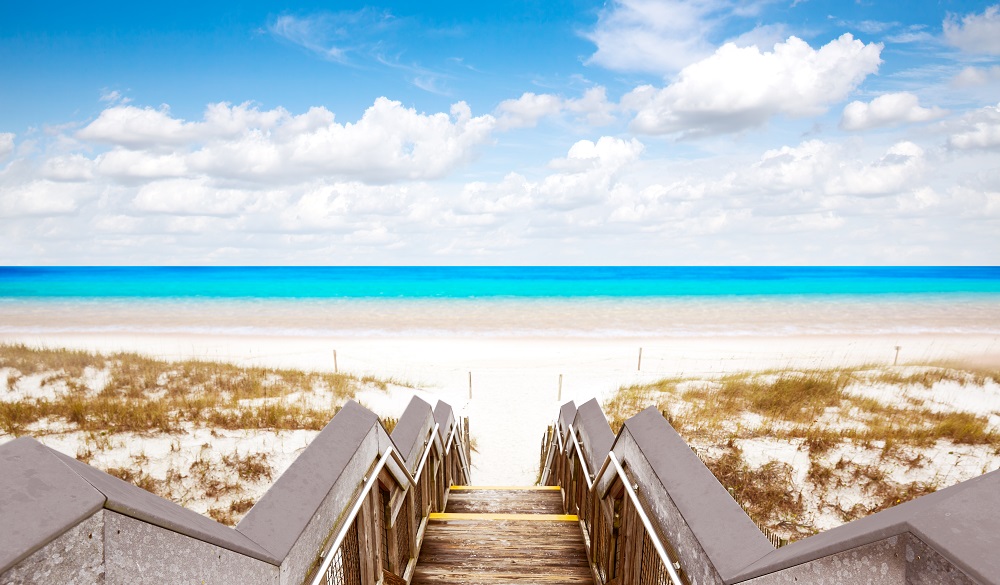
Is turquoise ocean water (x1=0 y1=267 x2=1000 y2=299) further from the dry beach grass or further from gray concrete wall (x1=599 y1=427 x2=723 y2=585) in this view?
gray concrete wall (x1=599 y1=427 x2=723 y2=585)

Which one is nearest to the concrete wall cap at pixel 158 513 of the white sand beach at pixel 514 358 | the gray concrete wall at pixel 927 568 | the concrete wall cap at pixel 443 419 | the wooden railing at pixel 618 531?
the wooden railing at pixel 618 531

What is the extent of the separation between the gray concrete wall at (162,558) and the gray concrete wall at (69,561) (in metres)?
0.03

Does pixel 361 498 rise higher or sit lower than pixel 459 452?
higher

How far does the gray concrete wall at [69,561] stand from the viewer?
3.83ft

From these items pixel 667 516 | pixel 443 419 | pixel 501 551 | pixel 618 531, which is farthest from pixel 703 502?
pixel 443 419

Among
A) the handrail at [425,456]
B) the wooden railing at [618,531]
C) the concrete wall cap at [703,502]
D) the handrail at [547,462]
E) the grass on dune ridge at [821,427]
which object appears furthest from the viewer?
the handrail at [547,462]

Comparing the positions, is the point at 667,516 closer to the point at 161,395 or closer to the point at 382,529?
the point at 382,529

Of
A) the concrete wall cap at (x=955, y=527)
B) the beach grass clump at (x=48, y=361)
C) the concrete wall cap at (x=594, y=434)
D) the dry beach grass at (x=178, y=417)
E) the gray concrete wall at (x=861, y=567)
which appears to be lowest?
the dry beach grass at (x=178, y=417)

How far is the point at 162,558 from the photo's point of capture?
62.6 inches

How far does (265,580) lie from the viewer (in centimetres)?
211

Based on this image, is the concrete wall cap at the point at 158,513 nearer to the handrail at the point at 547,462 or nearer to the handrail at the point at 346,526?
the handrail at the point at 346,526

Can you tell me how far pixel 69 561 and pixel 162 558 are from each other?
344 mm

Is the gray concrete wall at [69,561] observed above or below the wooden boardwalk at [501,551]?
above

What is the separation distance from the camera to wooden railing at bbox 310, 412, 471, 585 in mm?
3064
